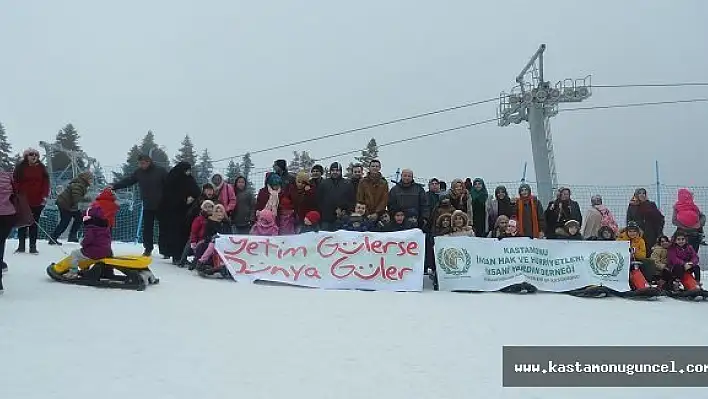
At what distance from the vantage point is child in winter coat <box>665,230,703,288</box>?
348 inches

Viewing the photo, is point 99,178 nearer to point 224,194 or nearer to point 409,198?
point 224,194

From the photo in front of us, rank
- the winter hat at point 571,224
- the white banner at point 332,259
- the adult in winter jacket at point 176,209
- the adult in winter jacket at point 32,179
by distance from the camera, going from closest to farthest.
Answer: the white banner at point 332,259, the adult in winter jacket at point 32,179, the winter hat at point 571,224, the adult in winter jacket at point 176,209

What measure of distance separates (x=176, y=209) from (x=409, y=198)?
395 centimetres

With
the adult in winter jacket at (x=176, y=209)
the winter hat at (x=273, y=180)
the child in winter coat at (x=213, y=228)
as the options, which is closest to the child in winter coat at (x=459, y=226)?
the winter hat at (x=273, y=180)

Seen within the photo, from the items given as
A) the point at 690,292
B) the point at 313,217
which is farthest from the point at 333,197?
the point at 690,292

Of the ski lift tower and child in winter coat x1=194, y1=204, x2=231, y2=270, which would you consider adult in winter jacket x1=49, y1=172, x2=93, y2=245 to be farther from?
the ski lift tower

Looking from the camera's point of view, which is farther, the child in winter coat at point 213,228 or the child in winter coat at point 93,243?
the child in winter coat at point 213,228

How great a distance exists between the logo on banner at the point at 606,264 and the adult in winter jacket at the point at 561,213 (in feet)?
3.11

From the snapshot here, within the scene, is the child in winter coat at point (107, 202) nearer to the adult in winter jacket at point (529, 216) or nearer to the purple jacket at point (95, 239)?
the purple jacket at point (95, 239)

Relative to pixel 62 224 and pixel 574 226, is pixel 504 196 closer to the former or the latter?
pixel 574 226

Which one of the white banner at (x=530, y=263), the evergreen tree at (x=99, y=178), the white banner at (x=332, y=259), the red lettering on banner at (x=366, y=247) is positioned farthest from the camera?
the evergreen tree at (x=99, y=178)

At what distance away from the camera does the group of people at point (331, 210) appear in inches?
348

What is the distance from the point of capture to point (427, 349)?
4.95 m

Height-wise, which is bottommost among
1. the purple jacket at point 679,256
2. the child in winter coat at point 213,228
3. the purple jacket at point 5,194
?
the purple jacket at point 679,256
